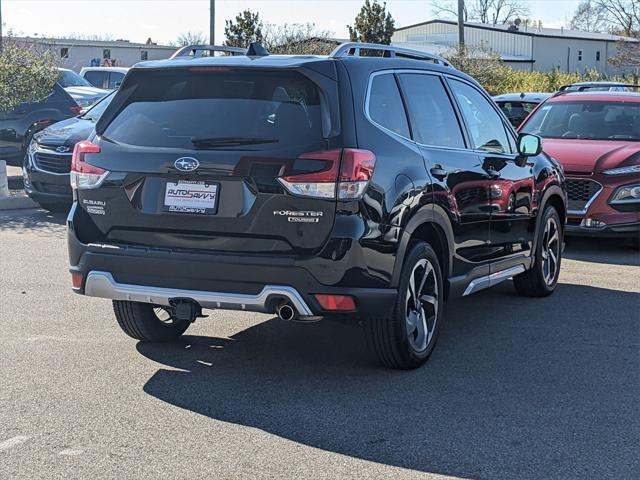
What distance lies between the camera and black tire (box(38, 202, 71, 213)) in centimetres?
1251

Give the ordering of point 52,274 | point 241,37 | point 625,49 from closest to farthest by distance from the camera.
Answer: point 52,274, point 241,37, point 625,49

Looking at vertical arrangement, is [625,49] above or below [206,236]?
above

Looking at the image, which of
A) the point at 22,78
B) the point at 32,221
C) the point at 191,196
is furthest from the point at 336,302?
the point at 22,78

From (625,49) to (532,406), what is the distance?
2265 inches

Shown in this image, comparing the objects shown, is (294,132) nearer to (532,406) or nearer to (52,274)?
(532,406)

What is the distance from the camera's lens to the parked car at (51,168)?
40.3 ft

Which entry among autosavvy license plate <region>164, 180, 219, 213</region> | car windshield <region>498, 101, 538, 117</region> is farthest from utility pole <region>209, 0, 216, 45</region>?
autosavvy license plate <region>164, 180, 219, 213</region>

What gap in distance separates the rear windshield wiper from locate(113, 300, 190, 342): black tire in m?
1.29

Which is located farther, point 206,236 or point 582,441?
point 206,236

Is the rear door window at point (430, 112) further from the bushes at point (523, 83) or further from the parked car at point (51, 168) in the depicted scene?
the bushes at point (523, 83)

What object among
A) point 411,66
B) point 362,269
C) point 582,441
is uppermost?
point 411,66

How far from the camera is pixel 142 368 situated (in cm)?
593

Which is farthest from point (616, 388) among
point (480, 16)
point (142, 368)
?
point (480, 16)

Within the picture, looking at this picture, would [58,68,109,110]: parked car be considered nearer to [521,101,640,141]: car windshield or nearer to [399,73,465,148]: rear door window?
[521,101,640,141]: car windshield
